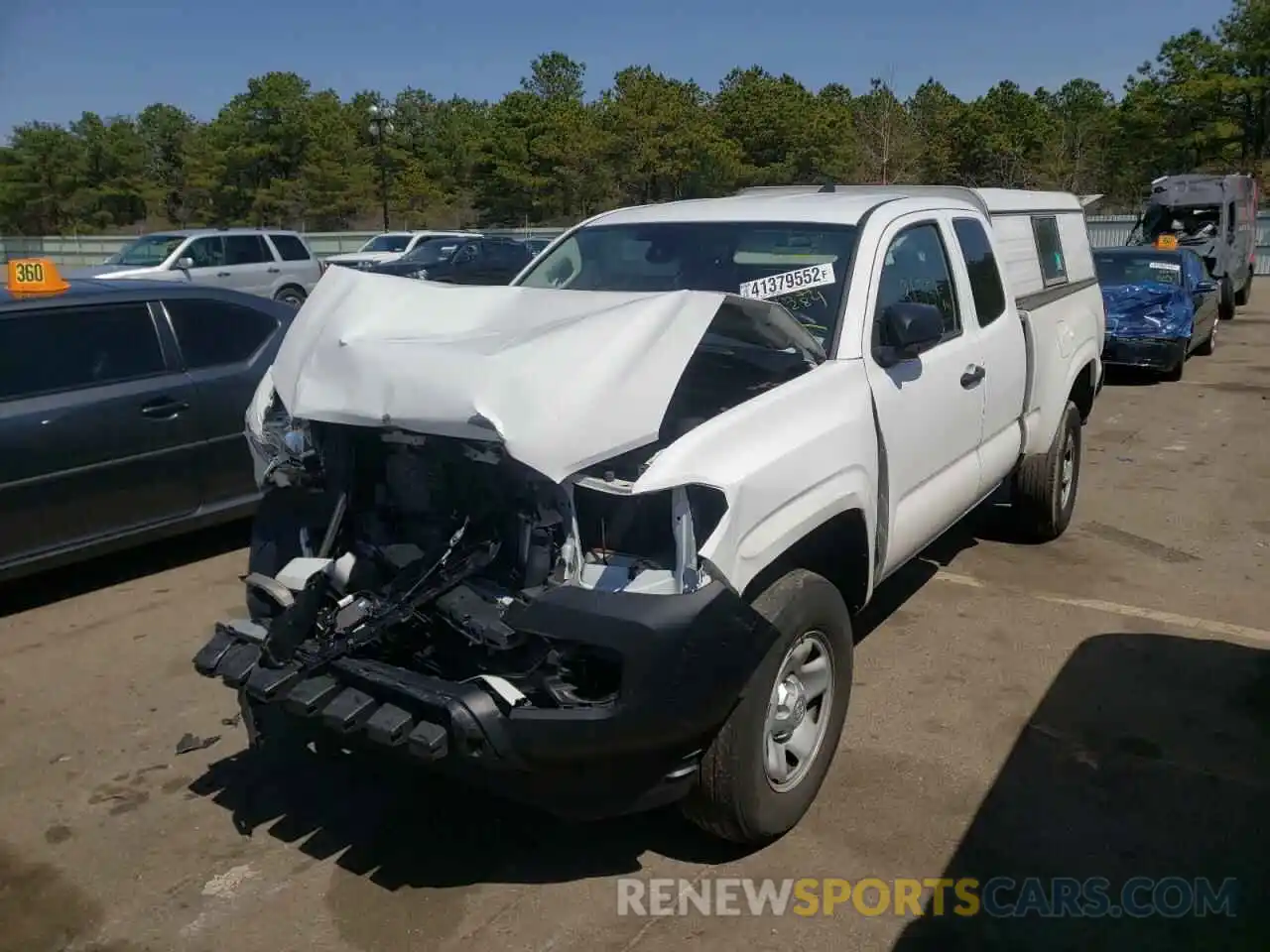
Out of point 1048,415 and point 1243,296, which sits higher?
point 1048,415

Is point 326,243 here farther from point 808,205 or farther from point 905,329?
point 905,329

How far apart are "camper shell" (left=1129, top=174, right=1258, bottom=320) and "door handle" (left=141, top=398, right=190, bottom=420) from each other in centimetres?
1844

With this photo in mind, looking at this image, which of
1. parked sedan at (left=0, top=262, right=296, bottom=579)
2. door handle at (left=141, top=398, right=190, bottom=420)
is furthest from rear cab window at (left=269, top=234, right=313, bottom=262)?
door handle at (left=141, top=398, right=190, bottom=420)

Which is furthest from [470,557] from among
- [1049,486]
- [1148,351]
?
[1148,351]

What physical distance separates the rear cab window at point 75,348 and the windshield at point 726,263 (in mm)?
2484

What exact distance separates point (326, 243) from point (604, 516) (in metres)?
38.9

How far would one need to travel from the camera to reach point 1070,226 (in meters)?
7.04

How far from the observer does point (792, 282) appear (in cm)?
407

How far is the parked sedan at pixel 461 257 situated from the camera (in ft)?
65.5

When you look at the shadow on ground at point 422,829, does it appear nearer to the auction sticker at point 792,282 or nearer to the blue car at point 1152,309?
the auction sticker at point 792,282

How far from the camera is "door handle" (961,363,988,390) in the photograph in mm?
4605

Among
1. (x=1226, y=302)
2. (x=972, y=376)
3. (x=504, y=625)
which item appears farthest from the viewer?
(x=1226, y=302)

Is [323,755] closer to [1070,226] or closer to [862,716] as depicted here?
[862,716]

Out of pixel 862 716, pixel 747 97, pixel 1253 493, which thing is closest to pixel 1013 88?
pixel 747 97
